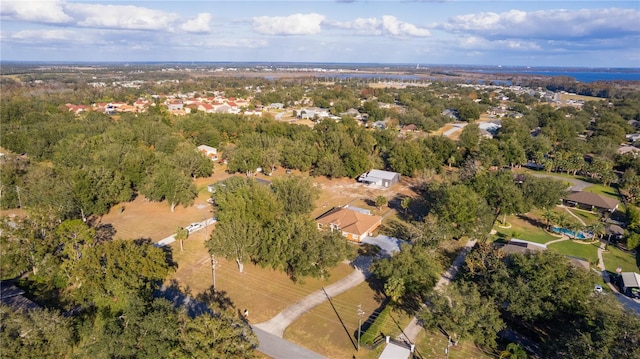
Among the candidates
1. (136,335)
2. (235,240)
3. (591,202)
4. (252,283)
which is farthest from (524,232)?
(136,335)

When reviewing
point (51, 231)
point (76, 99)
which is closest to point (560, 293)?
point (51, 231)

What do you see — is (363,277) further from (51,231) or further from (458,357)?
(51,231)

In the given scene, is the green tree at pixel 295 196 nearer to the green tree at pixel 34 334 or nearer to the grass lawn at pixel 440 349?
the grass lawn at pixel 440 349

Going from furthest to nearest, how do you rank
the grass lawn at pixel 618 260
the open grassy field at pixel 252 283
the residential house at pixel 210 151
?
the residential house at pixel 210 151
the grass lawn at pixel 618 260
the open grassy field at pixel 252 283

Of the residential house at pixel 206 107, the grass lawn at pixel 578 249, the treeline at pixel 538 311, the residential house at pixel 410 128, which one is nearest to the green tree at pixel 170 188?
the treeline at pixel 538 311

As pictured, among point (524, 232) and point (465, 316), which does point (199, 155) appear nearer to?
point (524, 232)

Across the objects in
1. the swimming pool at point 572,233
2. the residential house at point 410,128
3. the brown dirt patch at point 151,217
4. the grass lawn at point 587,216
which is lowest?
the swimming pool at point 572,233
